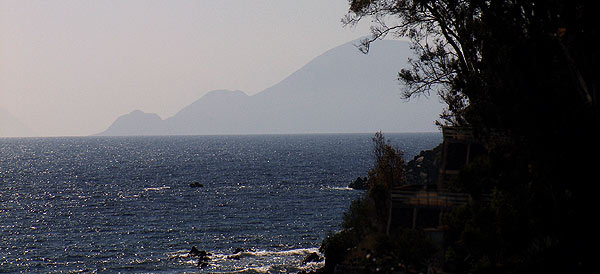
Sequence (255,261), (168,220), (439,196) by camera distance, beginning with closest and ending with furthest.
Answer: (439,196) < (255,261) < (168,220)

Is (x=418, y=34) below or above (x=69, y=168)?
above

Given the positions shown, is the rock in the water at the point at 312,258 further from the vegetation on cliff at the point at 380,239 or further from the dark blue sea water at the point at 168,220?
the vegetation on cliff at the point at 380,239

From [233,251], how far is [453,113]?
31.6 m

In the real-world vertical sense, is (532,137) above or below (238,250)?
above

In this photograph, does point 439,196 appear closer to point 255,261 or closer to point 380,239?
point 380,239

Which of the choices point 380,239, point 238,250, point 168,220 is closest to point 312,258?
point 238,250

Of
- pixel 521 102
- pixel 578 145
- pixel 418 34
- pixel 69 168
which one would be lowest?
pixel 69 168

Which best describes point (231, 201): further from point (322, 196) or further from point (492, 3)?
point (492, 3)

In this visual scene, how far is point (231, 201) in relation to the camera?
338 ft

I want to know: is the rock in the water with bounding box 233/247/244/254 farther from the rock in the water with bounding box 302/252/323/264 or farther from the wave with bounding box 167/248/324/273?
the rock in the water with bounding box 302/252/323/264

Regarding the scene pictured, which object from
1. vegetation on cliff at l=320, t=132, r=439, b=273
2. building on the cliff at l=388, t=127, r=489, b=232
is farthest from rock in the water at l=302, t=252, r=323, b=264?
building on the cliff at l=388, t=127, r=489, b=232

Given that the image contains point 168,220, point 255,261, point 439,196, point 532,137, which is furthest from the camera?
point 168,220

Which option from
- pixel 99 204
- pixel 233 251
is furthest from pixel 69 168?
pixel 233 251

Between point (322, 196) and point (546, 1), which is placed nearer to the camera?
point (546, 1)
